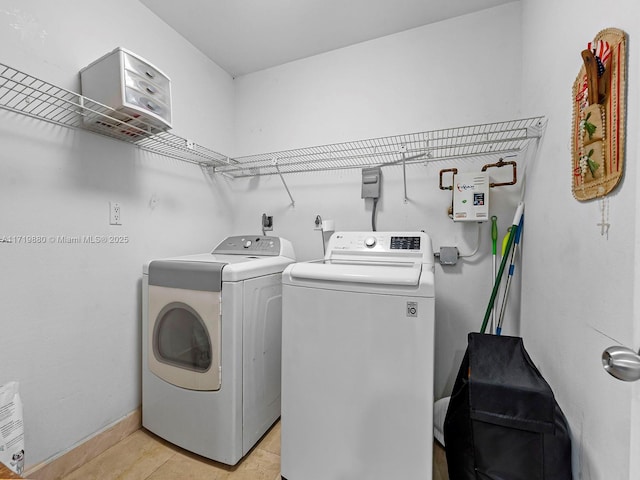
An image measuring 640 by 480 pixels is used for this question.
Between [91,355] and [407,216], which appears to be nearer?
[91,355]

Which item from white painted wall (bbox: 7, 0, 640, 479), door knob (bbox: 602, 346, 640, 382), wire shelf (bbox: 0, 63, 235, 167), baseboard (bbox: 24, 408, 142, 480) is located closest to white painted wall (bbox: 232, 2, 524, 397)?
white painted wall (bbox: 7, 0, 640, 479)

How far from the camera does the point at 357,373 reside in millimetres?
1146

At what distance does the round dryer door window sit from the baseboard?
46cm

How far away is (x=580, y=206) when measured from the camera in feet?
2.96

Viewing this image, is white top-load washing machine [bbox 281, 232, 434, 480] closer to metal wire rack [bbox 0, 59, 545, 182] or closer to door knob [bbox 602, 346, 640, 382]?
door knob [bbox 602, 346, 640, 382]

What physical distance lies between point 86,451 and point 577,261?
238cm

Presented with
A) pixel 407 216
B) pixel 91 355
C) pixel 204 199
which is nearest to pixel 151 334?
pixel 91 355

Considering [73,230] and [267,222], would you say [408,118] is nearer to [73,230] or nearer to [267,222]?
[267,222]

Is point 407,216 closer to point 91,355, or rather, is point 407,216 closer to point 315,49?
point 315,49

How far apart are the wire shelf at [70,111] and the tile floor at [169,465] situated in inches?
68.2

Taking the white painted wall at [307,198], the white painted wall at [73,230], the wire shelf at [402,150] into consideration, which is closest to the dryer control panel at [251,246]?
the white painted wall at [307,198]

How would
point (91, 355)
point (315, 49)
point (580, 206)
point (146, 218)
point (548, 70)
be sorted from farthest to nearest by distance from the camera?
point (315, 49) < point (146, 218) < point (91, 355) < point (548, 70) < point (580, 206)

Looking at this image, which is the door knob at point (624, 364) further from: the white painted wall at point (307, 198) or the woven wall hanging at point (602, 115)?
the woven wall hanging at point (602, 115)

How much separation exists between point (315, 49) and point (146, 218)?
5.75 feet
